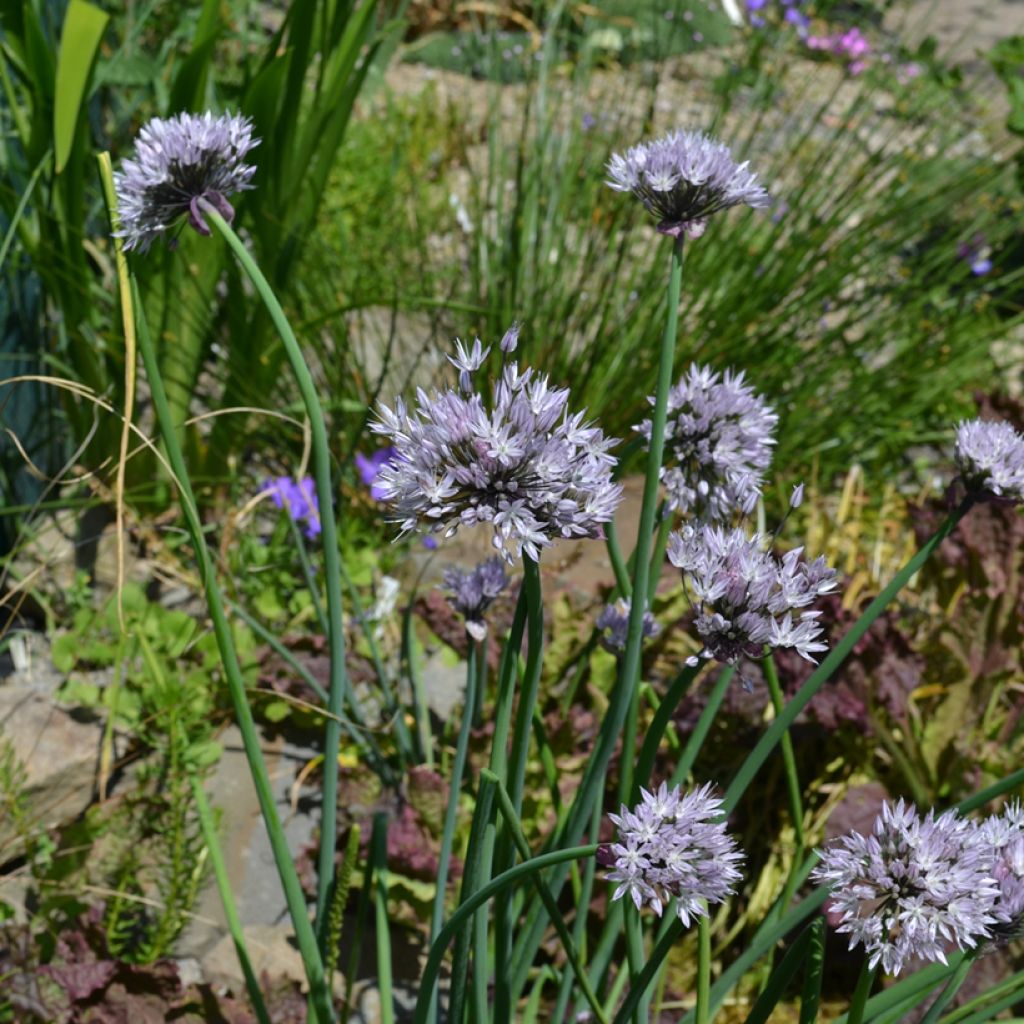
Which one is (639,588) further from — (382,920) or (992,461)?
(382,920)

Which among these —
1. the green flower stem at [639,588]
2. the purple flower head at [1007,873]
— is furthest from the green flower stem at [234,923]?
the purple flower head at [1007,873]

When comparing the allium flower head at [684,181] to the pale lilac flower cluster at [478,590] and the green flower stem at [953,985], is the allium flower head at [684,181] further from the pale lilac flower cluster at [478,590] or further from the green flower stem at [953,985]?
the green flower stem at [953,985]

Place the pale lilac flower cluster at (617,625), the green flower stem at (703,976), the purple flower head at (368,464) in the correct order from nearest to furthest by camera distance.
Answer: the green flower stem at (703,976)
the pale lilac flower cluster at (617,625)
the purple flower head at (368,464)

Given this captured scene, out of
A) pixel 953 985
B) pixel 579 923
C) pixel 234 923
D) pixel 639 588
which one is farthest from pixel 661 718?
pixel 234 923

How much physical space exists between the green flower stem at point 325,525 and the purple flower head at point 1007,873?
0.63 m

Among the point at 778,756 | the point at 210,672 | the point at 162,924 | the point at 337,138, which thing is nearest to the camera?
the point at 162,924

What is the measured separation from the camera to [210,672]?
2.52 metres

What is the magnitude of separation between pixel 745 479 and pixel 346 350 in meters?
1.78

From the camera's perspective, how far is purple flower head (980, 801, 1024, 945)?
100 cm

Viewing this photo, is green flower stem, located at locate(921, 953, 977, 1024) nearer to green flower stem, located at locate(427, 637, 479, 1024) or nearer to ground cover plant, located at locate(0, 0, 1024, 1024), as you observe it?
ground cover plant, located at locate(0, 0, 1024, 1024)

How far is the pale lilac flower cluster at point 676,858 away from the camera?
2.98 feet

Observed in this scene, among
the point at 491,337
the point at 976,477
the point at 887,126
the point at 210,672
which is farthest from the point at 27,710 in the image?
the point at 887,126

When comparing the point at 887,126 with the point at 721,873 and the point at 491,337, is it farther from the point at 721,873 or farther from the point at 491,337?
the point at 721,873

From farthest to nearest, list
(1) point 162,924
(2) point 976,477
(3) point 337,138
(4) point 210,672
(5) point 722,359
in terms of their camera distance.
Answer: (5) point 722,359, (3) point 337,138, (4) point 210,672, (1) point 162,924, (2) point 976,477
